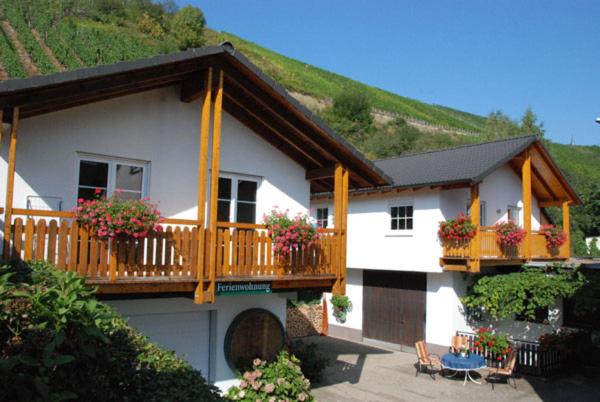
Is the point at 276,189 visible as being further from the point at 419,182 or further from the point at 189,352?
the point at 419,182

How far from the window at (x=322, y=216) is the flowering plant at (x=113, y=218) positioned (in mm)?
14349

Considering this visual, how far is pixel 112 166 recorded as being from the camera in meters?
9.87

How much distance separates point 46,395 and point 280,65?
94.7 m

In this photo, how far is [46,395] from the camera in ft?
12.5

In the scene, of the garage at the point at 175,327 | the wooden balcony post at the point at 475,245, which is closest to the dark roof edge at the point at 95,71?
the garage at the point at 175,327

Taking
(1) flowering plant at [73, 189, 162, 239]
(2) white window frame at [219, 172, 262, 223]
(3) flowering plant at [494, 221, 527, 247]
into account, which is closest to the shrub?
(2) white window frame at [219, 172, 262, 223]

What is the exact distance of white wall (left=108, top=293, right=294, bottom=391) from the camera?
10.1 m

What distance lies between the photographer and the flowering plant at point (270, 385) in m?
10.5

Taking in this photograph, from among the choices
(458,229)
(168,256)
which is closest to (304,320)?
(458,229)

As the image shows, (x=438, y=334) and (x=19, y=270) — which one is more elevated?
(x=19, y=270)

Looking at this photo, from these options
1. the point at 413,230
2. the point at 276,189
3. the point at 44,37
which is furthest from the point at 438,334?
the point at 44,37

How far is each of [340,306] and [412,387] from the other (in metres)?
7.35

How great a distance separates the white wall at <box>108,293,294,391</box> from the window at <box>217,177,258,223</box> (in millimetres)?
1774

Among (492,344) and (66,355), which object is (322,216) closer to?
(492,344)
